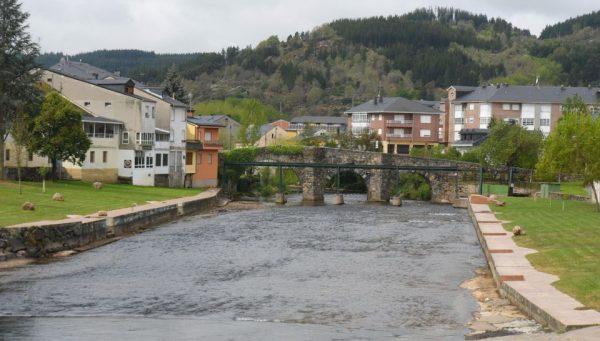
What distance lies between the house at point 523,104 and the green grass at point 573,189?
4071cm

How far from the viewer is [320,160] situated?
320 ft

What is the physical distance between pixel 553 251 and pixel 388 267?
719 cm

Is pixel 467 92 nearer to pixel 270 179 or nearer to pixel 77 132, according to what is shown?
pixel 270 179

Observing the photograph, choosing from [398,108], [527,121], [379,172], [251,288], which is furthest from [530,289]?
[527,121]

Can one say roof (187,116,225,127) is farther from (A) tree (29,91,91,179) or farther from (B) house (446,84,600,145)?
(B) house (446,84,600,145)

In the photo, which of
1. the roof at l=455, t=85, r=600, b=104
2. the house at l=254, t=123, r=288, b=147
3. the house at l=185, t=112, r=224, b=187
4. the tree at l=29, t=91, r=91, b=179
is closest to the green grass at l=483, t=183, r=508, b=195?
the house at l=185, t=112, r=224, b=187

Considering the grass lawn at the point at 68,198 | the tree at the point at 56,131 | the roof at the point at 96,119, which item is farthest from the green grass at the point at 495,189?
the tree at the point at 56,131

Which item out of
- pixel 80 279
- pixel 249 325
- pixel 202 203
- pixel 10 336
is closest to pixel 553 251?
pixel 249 325

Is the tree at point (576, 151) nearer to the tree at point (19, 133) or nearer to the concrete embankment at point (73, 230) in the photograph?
the concrete embankment at point (73, 230)

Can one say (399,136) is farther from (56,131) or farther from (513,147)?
(56,131)

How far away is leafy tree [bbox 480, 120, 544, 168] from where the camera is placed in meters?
98.1

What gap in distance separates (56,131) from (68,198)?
460 inches

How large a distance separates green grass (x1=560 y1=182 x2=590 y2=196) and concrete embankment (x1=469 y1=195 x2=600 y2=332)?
118 ft

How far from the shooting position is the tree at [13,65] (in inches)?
2522
